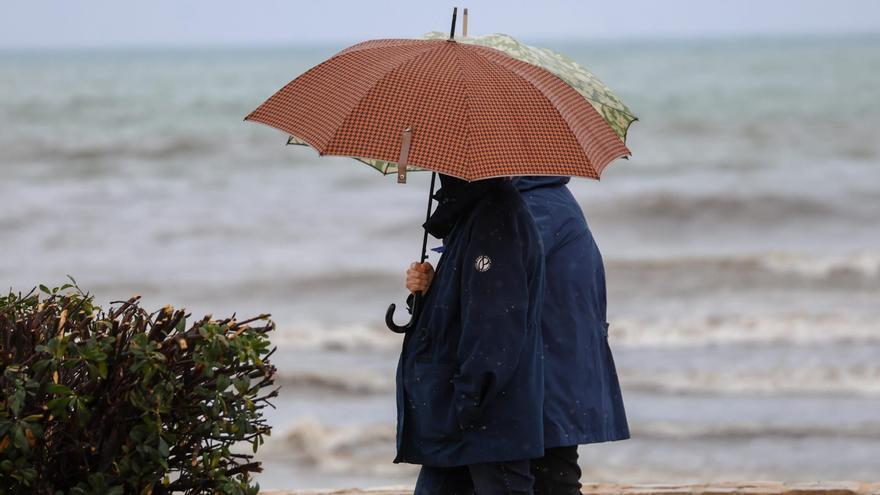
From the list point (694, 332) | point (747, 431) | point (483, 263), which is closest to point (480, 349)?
point (483, 263)

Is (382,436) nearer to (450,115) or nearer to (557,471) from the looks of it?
(557,471)

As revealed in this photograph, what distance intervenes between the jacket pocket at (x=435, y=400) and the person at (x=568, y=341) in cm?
24

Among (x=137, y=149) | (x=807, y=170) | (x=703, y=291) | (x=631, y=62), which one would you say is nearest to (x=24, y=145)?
(x=137, y=149)

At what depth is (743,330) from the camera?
8.92m

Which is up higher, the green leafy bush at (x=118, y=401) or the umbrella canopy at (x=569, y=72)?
the umbrella canopy at (x=569, y=72)

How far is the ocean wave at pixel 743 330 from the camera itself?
8625mm

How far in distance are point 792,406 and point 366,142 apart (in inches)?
191

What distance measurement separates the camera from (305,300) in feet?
34.7

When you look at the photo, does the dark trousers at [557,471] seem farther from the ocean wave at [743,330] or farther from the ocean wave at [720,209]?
the ocean wave at [720,209]

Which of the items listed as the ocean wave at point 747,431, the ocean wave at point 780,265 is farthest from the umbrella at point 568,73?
the ocean wave at point 780,265

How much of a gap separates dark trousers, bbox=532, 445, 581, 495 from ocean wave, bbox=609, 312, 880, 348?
5.53 metres

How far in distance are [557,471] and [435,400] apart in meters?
0.47

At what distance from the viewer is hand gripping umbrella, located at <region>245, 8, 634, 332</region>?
2.78 metres

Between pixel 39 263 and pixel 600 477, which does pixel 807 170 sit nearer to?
pixel 39 263
